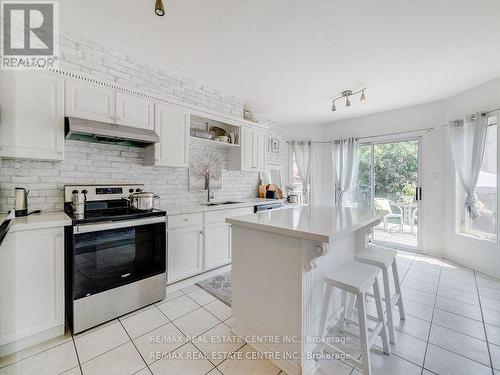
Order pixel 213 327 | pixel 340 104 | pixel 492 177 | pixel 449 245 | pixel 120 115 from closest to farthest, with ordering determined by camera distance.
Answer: pixel 213 327
pixel 120 115
pixel 492 177
pixel 449 245
pixel 340 104

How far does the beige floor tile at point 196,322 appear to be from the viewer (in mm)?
1890

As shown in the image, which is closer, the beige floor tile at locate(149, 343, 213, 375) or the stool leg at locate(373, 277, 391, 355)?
the beige floor tile at locate(149, 343, 213, 375)

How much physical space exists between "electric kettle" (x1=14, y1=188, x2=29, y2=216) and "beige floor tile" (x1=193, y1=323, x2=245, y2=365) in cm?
188

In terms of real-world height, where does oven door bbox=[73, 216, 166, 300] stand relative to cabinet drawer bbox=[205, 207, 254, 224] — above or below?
below

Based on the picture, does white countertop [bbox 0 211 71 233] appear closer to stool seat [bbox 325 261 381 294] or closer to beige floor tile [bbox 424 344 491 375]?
stool seat [bbox 325 261 381 294]

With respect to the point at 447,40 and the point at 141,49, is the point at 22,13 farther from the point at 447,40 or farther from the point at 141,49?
the point at 447,40

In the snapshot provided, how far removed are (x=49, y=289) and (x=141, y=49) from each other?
252 centimetres

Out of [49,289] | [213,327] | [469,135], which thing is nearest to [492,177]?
[469,135]

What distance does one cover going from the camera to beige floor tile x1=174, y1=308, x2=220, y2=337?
1890mm

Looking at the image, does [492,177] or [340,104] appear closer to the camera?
[492,177]

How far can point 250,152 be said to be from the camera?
3.88m

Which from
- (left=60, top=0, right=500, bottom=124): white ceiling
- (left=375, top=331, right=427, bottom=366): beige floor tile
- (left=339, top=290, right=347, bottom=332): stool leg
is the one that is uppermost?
(left=60, top=0, right=500, bottom=124): white ceiling

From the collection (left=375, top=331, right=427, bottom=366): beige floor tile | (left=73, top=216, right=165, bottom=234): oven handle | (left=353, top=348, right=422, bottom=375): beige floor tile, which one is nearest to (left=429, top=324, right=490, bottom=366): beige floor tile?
(left=375, top=331, right=427, bottom=366): beige floor tile

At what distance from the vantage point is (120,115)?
2.33 meters
